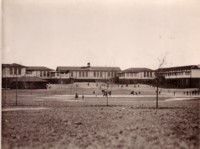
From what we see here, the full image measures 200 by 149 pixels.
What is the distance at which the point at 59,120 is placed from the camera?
15.7ft

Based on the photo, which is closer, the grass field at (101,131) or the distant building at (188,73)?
the grass field at (101,131)

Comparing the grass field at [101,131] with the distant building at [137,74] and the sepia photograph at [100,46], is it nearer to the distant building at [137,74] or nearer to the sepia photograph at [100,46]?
the sepia photograph at [100,46]

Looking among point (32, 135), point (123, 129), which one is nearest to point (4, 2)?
point (32, 135)

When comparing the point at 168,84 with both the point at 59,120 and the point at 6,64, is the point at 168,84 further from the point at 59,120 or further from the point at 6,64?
the point at 6,64

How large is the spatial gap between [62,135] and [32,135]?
36 cm

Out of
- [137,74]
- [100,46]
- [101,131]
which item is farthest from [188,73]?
[137,74]

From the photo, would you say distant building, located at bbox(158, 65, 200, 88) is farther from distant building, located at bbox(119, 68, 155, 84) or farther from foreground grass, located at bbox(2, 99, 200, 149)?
foreground grass, located at bbox(2, 99, 200, 149)

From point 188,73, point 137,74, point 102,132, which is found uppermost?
point 137,74

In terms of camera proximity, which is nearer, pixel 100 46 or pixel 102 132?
pixel 102 132

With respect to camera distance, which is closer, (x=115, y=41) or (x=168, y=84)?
(x=115, y=41)

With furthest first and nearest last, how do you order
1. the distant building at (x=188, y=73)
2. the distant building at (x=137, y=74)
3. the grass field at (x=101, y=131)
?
the distant building at (x=137, y=74) → the distant building at (x=188, y=73) → the grass field at (x=101, y=131)

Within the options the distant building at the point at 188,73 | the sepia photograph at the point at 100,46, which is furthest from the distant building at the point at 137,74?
the sepia photograph at the point at 100,46

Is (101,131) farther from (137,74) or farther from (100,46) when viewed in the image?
(137,74)

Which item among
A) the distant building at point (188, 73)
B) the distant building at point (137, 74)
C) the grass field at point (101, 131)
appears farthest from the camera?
the distant building at point (137, 74)
